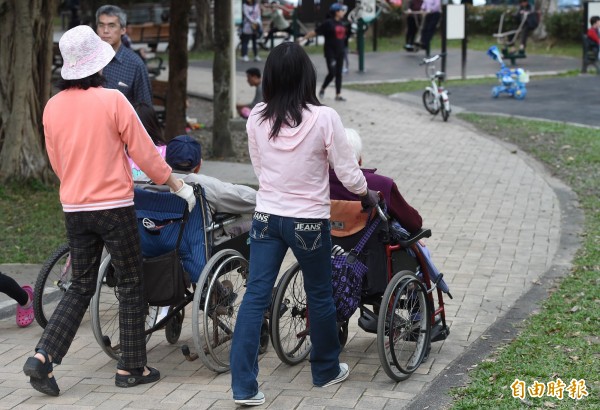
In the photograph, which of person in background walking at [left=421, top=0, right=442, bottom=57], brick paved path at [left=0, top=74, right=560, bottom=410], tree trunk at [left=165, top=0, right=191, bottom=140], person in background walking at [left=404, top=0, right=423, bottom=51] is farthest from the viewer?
person in background walking at [left=404, top=0, right=423, bottom=51]

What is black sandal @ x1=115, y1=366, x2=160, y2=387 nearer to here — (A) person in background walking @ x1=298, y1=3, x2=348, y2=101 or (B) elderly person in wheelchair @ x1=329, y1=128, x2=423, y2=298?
(B) elderly person in wheelchair @ x1=329, y1=128, x2=423, y2=298

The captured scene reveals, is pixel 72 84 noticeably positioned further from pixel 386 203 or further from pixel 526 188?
pixel 526 188

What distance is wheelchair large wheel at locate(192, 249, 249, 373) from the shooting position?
17.9ft

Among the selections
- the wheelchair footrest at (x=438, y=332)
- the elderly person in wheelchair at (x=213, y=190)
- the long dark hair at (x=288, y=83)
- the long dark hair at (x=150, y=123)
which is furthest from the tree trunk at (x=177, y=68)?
the long dark hair at (x=288, y=83)

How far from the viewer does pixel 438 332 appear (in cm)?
596

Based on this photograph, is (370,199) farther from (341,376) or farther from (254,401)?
(254,401)

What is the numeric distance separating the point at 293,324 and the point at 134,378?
36.4 inches

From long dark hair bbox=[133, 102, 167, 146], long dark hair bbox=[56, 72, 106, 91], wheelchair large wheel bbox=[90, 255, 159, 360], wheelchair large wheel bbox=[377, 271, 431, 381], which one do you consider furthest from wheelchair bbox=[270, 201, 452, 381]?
long dark hair bbox=[133, 102, 167, 146]

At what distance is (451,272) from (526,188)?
383cm

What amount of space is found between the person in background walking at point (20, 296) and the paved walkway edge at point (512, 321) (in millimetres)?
2590

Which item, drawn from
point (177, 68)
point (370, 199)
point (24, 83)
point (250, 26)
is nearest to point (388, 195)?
point (370, 199)

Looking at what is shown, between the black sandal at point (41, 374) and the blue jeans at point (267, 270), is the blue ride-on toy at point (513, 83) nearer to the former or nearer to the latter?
the blue jeans at point (267, 270)

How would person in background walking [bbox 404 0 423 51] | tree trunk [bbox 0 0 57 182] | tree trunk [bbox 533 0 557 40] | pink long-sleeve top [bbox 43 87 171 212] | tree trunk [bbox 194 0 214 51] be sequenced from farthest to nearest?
tree trunk [bbox 533 0 557 40] → tree trunk [bbox 194 0 214 51] → person in background walking [bbox 404 0 423 51] → tree trunk [bbox 0 0 57 182] → pink long-sleeve top [bbox 43 87 171 212]

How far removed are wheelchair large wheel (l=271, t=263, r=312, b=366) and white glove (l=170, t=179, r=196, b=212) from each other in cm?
62
